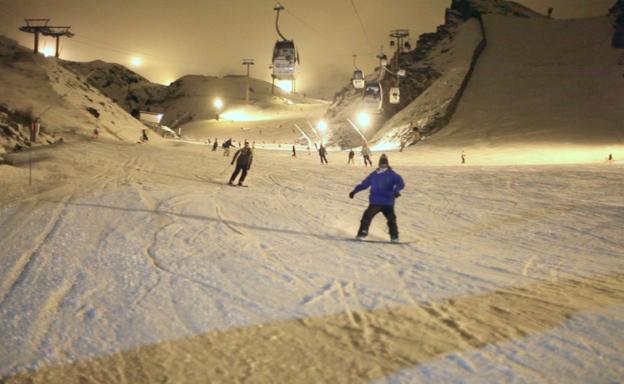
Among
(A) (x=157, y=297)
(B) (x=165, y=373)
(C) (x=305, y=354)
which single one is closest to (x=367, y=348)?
(C) (x=305, y=354)

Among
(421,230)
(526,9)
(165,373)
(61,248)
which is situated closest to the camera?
(165,373)

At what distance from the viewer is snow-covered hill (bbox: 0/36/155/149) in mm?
36959

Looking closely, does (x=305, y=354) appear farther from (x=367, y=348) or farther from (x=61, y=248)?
(x=61, y=248)

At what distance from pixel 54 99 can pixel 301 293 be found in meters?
45.5

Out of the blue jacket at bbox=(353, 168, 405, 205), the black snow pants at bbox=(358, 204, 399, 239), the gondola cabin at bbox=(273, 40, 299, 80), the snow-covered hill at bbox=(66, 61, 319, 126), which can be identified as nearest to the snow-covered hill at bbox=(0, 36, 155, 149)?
the gondola cabin at bbox=(273, 40, 299, 80)

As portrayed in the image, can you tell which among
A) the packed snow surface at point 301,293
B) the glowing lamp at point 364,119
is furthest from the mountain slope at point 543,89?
the packed snow surface at point 301,293

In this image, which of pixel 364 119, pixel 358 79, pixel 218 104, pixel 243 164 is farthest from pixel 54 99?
pixel 218 104

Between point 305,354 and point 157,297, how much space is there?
207cm

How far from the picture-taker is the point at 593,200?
494 inches

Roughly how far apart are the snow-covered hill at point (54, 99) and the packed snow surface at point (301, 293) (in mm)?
29162

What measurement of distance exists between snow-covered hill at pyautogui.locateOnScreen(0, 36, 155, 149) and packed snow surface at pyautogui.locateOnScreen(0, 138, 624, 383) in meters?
29.2

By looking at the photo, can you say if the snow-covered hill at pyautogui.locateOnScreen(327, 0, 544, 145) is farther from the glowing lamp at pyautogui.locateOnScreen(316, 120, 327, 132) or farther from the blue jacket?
the blue jacket

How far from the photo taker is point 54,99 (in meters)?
42.6

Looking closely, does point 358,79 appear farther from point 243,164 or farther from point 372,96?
point 243,164
